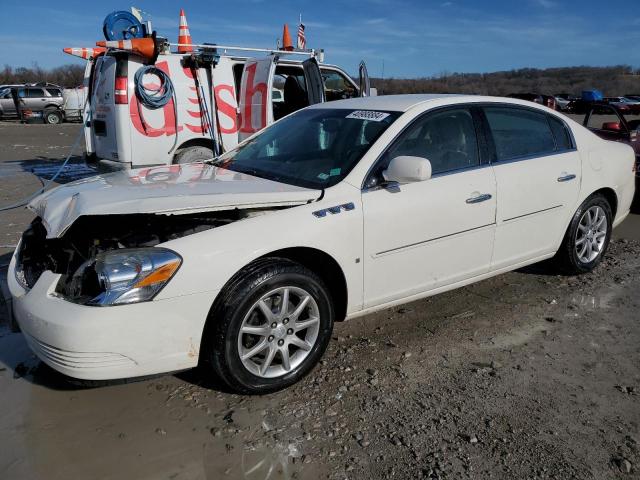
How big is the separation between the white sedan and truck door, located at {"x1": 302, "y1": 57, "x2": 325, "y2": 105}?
3.34 metres

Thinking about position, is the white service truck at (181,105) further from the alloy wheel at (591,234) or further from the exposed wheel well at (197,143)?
the alloy wheel at (591,234)

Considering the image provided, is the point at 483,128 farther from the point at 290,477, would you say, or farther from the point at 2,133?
the point at 2,133

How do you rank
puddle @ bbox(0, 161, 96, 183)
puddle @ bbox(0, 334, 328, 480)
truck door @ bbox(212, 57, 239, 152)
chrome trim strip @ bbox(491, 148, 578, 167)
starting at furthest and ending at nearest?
puddle @ bbox(0, 161, 96, 183) → truck door @ bbox(212, 57, 239, 152) → chrome trim strip @ bbox(491, 148, 578, 167) → puddle @ bbox(0, 334, 328, 480)

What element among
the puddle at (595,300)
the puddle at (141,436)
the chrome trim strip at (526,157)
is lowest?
the puddle at (595,300)

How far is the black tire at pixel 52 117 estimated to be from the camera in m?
24.7

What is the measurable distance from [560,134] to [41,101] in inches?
1042

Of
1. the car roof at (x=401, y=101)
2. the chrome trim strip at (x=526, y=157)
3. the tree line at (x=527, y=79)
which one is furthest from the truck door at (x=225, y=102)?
the tree line at (x=527, y=79)

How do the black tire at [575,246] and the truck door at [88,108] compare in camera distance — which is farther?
the truck door at [88,108]

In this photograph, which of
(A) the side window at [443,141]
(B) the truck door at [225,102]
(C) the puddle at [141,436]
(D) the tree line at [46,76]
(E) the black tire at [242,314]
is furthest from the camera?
(D) the tree line at [46,76]

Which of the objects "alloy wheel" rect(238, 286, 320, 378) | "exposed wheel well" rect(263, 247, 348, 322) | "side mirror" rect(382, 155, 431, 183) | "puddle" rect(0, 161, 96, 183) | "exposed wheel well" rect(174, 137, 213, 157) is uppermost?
"side mirror" rect(382, 155, 431, 183)

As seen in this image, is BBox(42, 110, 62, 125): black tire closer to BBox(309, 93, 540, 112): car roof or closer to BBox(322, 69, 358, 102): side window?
BBox(322, 69, 358, 102): side window

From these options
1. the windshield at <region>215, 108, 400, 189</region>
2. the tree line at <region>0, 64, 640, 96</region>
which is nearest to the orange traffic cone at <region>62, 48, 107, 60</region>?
the windshield at <region>215, 108, 400, 189</region>

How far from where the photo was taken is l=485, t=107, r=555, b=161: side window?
12.7 feet

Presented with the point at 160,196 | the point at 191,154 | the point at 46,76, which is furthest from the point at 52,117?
the point at 46,76
